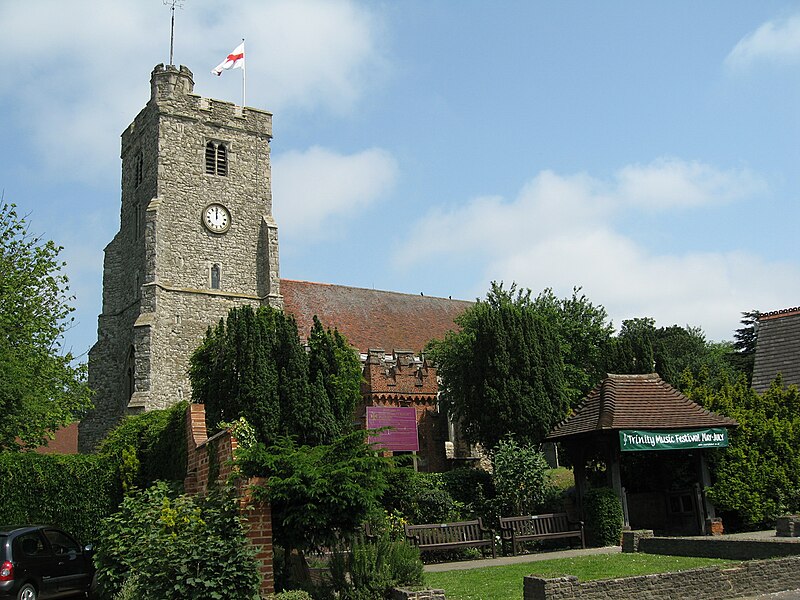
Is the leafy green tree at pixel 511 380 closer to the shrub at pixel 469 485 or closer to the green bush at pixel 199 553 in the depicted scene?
the shrub at pixel 469 485

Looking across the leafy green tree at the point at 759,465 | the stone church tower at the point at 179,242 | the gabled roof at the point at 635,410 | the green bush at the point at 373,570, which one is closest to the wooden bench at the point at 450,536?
the gabled roof at the point at 635,410

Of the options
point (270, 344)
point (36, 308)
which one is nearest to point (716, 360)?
point (270, 344)

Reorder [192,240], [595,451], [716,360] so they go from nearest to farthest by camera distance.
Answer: [595,451], [192,240], [716,360]

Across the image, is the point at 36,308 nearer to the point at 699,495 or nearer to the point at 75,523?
the point at 75,523

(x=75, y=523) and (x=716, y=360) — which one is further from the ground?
(x=716, y=360)

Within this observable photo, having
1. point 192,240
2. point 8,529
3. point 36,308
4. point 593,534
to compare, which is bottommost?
point 593,534

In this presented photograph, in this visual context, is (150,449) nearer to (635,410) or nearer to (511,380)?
(635,410)

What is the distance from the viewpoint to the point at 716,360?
52062 millimetres

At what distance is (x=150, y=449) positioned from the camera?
53.7ft

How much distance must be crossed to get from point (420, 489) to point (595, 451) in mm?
4932

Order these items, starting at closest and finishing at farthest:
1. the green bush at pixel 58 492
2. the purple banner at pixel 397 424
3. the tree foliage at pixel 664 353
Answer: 1. the green bush at pixel 58 492
2. the purple banner at pixel 397 424
3. the tree foliage at pixel 664 353

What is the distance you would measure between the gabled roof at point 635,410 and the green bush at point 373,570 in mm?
9949

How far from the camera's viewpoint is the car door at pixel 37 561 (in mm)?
11578

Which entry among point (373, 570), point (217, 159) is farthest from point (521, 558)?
point (217, 159)
